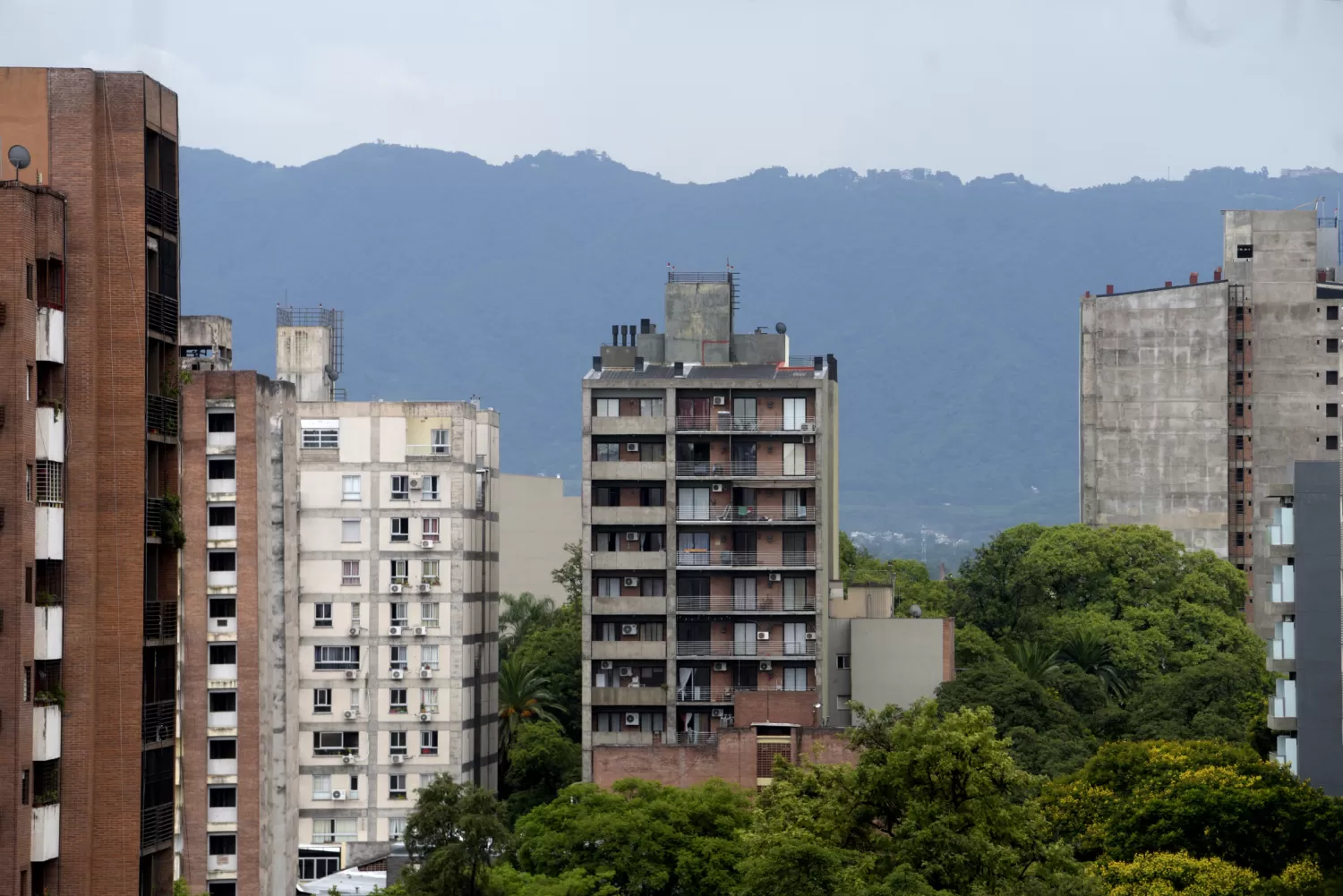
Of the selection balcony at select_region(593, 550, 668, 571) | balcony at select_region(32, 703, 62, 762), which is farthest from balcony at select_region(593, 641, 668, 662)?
balcony at select_region(32, 703, 62, 762)

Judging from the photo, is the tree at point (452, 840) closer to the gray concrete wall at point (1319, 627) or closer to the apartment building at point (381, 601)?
the gray concrete wall at point (1319, 627)

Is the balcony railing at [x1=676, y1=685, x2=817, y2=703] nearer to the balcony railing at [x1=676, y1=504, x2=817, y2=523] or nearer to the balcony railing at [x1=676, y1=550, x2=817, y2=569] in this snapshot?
the balcony railing at [x1=676, y1=550, x2=817, y2=569]

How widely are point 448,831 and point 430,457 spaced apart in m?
48.8

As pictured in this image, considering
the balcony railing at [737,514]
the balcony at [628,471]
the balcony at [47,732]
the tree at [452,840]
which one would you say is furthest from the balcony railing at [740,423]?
the balcony at [47,732]

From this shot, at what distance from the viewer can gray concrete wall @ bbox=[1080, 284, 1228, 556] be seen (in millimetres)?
170000

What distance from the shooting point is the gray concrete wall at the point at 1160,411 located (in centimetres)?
17000

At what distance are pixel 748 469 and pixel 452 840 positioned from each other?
4896 cm

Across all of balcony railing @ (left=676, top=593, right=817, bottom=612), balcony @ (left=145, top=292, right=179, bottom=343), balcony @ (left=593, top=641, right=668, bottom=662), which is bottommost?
balcony @ (left=593, top=641, right=668, bottom=662)

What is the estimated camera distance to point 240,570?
9531 centimetres

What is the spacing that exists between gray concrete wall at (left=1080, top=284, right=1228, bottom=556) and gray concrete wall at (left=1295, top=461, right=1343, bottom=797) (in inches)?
3442

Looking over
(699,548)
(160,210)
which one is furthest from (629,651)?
(160,210)

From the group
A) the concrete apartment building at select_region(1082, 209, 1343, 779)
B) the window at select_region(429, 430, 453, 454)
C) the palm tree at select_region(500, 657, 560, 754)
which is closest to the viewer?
the window at select_region(429, 430, 453, 454)

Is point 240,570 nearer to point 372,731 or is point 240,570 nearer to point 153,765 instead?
point 372,731

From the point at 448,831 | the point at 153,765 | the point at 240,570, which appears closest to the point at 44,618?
the point at 153,765
